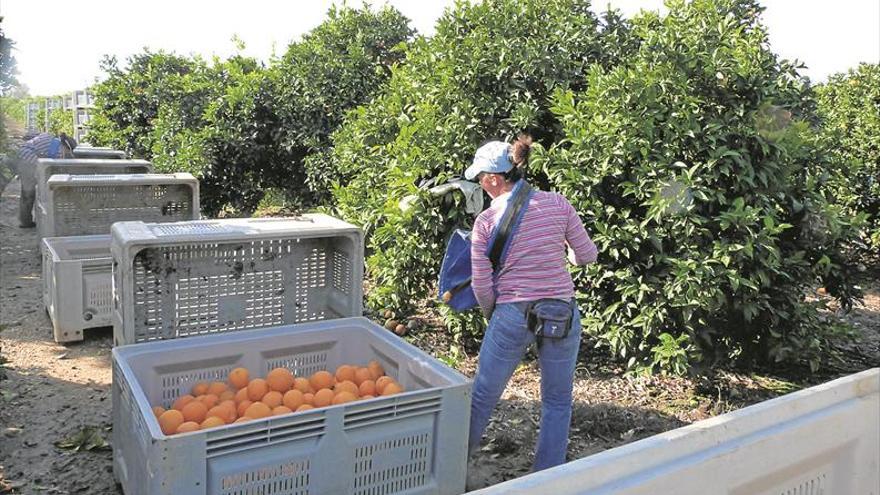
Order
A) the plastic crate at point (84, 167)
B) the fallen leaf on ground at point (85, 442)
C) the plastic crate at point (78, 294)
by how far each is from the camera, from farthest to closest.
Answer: the plastic crate at point (84, 167)
the plastic crate at point (78, 294)
the fallen leaf on ground at point (85, 442)

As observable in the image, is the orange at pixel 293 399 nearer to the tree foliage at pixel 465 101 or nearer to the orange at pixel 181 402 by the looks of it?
the orange at pixel 181 402

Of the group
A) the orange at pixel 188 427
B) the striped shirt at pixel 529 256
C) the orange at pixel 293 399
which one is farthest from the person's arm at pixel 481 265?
the orange at pixel 188 427

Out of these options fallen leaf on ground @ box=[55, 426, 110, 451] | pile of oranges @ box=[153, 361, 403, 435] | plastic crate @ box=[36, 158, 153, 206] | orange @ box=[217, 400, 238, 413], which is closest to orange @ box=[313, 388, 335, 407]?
pile of oranges @ box=[153, 361, 403, 435]

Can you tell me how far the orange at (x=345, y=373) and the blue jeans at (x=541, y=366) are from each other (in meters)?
0.62

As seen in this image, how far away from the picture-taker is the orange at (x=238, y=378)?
3404 millimetres

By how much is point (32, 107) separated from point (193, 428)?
44711mm

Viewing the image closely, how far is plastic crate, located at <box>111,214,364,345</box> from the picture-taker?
11.4 ft

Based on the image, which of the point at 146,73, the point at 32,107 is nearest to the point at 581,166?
the point at 146,73

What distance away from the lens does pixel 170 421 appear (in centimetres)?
289

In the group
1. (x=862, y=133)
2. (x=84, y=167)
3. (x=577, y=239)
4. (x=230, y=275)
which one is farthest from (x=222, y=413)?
(x=862, y=133)

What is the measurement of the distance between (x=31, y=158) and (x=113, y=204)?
597 centimetres

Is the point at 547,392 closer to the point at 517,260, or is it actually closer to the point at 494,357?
the point at 494,357

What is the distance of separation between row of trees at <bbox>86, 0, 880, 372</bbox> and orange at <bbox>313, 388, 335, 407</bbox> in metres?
2.35

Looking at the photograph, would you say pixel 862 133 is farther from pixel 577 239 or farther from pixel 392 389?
pixel 392 389
